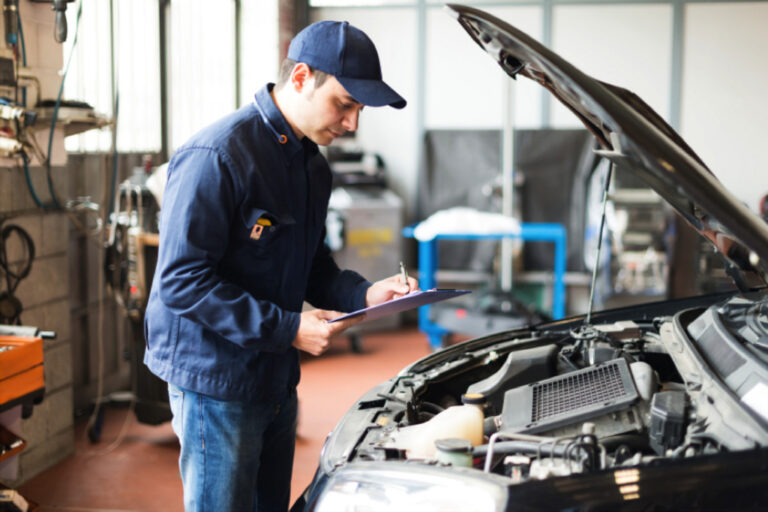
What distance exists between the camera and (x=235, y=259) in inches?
72.3

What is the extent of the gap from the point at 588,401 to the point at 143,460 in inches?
106

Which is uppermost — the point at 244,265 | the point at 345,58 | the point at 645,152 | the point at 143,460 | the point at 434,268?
the point at 345,58

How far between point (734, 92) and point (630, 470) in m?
6.43

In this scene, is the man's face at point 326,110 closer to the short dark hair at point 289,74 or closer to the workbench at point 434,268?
the short dark hair at point 289,74

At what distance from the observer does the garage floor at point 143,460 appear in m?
3.41

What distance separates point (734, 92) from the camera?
23.1 feet

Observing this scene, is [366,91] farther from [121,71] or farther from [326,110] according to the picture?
[121,71]

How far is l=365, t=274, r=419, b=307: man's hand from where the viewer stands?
6.88 feet

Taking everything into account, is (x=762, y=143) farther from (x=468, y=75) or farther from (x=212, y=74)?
(x=212, y=74)

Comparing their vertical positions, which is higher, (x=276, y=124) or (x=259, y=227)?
(x=276, y=124)

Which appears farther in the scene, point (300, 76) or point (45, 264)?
point (45, 264)

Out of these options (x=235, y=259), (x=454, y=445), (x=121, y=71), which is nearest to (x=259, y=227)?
(x=235, y=259)

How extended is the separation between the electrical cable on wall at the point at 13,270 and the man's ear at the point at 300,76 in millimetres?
2065

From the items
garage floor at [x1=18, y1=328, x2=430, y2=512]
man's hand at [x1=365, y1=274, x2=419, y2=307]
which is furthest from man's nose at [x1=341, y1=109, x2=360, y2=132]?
garage floor at [x1=18, y1=328, x2=430, y2=512]
